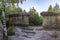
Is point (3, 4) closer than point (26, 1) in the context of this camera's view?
Yes

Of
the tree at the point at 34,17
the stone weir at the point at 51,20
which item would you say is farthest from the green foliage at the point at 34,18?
the stone weir at the point at 51,20

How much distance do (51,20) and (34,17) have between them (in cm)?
61

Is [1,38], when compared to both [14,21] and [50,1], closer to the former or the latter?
[14,21]

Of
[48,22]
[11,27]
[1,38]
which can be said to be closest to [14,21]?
[11,27]

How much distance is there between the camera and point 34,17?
20.5 ft

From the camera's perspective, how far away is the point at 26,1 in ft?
21.0

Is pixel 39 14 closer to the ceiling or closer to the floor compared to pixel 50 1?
closer to the floor

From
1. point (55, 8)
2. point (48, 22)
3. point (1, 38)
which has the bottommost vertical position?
point (1, 38)

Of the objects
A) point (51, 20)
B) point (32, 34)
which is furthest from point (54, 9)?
point (32, 34)

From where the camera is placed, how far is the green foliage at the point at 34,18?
20.4 feet

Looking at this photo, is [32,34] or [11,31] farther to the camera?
[11,31]

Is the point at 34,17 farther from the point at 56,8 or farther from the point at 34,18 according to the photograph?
the point at 56,8

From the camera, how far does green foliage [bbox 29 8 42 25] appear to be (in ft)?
20.4

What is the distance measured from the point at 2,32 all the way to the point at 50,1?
79.7 inches
